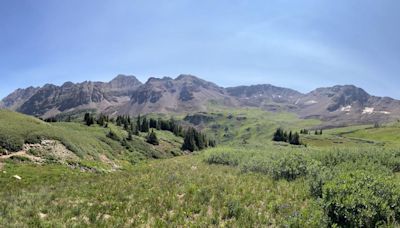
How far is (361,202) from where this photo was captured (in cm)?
1334

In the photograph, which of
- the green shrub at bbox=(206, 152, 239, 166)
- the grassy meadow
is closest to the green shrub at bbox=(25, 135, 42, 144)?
the grassy meadow

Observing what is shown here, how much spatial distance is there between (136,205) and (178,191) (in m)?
3.44

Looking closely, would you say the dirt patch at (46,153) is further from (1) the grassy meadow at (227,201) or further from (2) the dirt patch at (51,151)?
(1) the grassy meadow at (227,201)

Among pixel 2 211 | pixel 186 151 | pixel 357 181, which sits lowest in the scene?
pixel 186 151

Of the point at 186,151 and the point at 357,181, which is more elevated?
the point at 357,181

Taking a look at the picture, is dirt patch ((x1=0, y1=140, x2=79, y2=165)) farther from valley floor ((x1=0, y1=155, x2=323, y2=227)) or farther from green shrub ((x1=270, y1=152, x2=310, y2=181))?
green shrub ((x1=270, y1=152, x2=310, y2=181))

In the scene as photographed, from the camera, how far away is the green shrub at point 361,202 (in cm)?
1311

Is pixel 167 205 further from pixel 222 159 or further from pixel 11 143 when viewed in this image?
pixel 11 143

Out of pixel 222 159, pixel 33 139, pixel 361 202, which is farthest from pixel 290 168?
pixel 33 139

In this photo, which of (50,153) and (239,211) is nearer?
(239,211)

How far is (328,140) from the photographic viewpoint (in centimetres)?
19162

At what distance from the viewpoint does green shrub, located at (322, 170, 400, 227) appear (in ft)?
43.0

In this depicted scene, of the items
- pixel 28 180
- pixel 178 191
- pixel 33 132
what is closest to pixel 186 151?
pixel 33 132

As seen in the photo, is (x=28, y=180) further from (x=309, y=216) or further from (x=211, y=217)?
(x=309, y=216)
